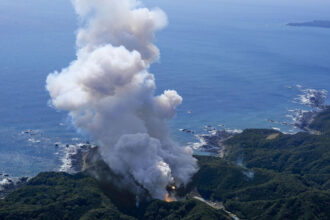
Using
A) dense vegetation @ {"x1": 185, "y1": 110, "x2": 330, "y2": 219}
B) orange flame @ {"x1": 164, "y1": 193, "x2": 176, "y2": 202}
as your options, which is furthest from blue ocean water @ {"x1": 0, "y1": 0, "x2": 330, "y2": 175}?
orange flame @ {"x1": 164, "y1": 193, "x2": 176, "y2": 202}

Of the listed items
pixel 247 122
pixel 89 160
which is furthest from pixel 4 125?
pixel 247 122

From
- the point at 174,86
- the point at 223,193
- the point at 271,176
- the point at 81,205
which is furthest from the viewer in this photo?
the point at 174,86

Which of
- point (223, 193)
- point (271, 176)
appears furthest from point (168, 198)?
point (271, 176)

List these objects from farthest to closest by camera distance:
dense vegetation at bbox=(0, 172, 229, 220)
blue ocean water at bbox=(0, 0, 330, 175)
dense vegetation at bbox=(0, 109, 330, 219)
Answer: blue ocean water at bbox=(0, 0, 330, 175), dense vegetation at bbox=(0, 109, 330, 219), dense vegetation at bbox=(0, 172, 229, 220)

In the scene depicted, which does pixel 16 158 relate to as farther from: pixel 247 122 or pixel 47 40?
pixel 47 40

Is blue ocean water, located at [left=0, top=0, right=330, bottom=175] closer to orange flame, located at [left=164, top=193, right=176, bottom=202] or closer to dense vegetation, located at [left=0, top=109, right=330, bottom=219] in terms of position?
dense vegetation, located at [left=0, top=109, right=330, bottom=219]

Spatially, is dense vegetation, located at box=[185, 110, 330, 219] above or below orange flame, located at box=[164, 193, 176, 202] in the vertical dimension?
above

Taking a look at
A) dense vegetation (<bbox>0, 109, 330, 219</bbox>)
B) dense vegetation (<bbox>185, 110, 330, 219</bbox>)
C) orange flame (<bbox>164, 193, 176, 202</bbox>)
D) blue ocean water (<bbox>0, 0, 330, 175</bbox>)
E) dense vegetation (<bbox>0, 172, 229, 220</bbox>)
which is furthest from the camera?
blue ocean water (<bbox>0, 0, 330, 175</bbox>)

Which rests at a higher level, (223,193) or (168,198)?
(223,193)

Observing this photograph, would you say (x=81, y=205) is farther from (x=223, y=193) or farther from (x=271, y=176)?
(x=271, y=176)
